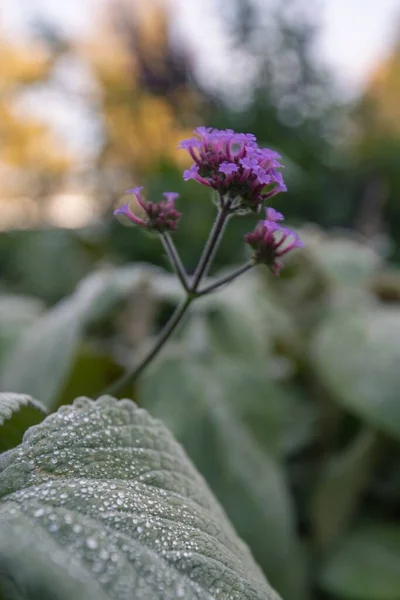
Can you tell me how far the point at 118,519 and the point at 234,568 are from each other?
7cm

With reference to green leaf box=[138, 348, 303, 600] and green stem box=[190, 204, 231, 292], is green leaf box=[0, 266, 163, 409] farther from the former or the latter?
green stem box=[190, 204, 231, 292]

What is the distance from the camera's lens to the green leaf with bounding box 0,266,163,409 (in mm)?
583

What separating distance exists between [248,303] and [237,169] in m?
0.58

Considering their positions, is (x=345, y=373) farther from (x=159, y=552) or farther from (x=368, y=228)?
(x=368, y=228)

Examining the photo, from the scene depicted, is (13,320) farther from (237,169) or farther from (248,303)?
(237,169)

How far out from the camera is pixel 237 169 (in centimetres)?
34

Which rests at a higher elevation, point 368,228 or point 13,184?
point 368,228

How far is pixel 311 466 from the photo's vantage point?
2.93 feet

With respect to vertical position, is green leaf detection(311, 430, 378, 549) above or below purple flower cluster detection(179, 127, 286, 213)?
below

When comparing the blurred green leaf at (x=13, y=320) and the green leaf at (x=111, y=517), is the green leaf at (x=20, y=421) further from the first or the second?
the blurred green leaf at (x=13, y=320)

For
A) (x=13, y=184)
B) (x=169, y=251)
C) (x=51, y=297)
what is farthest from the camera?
(x=13, y=184)

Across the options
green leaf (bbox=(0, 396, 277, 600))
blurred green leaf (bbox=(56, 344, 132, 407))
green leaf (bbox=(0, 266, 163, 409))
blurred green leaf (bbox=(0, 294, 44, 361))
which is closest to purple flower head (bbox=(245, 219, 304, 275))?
green leaf (bbox=(0, 396, 277, 600))

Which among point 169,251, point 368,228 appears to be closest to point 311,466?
point 169,251

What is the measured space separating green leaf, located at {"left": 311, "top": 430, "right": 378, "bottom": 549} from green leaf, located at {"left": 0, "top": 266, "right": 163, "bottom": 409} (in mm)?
334
